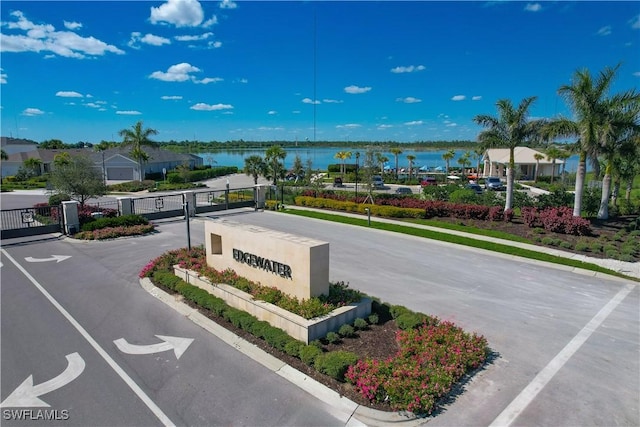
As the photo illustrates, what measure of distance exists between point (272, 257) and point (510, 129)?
1871 cm

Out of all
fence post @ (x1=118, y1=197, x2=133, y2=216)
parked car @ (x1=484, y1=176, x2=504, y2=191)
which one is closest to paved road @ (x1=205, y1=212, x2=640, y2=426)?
fence post @ (x1=118, y1=197, x2=133, y2=216)

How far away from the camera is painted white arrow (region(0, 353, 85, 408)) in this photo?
21.9ft

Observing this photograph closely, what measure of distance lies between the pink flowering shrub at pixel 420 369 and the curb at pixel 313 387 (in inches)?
8.6

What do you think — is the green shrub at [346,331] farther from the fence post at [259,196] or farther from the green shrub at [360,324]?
the fence post at [259,196]

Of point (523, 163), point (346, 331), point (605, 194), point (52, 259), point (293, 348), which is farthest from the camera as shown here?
point (523, 163)

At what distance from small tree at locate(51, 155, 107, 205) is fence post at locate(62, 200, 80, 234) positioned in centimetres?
217

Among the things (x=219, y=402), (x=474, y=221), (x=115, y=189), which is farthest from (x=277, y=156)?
(x=219, y=402)

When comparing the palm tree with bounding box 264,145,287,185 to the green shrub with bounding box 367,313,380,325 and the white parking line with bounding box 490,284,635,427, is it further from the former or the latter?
the white parking line with bounding box 490,284,635,427

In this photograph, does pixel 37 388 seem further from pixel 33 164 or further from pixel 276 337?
pixel 33 164

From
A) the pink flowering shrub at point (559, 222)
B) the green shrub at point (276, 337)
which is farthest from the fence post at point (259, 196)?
the green shrub at point (276, 337)

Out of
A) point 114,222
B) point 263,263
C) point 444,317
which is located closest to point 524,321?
point 444,317

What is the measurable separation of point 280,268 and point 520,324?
19.3ft

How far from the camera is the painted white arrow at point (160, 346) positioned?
8375 millimetres

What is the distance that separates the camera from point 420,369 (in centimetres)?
715
